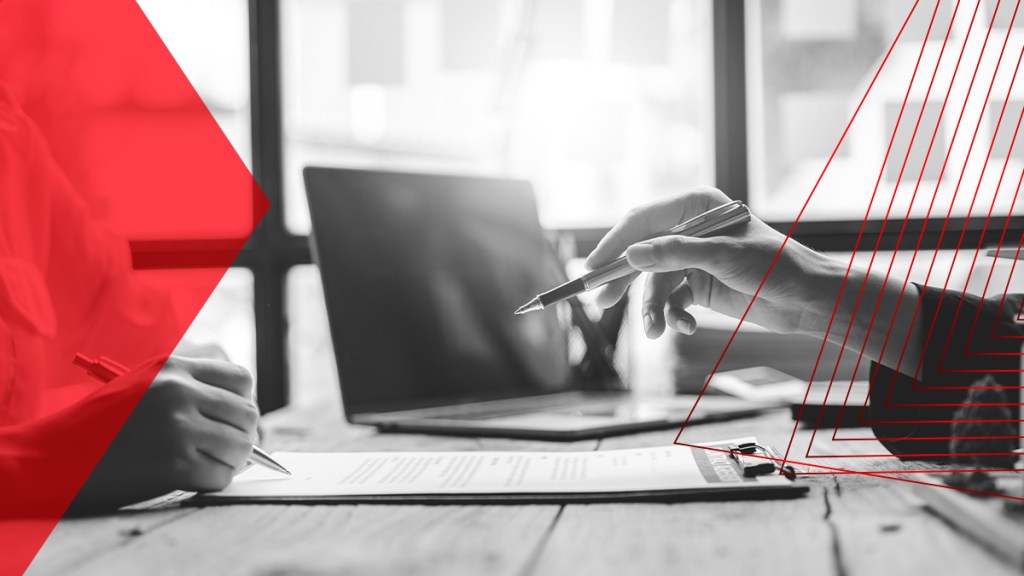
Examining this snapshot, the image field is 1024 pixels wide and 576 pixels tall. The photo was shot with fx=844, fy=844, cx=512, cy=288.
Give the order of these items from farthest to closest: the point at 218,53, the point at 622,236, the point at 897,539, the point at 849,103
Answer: the point at 218,53
the point at 849,103
the point at 622,236
the point at 897,539

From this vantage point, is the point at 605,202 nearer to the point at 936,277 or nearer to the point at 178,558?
the point at 936,277

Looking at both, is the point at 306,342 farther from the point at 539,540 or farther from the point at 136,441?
the point at 539,540

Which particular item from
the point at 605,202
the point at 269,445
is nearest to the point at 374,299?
the point at 269,445

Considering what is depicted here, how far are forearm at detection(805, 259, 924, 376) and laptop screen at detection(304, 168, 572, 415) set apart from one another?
488mm

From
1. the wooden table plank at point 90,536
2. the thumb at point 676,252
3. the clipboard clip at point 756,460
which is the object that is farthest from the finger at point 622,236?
the wooden table plank at point 90,536

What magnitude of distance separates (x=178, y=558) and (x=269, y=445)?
47cm

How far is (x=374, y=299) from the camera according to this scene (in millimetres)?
1073

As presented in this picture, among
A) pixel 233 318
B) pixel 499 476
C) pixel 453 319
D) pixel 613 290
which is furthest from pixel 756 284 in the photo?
pixel 233 318

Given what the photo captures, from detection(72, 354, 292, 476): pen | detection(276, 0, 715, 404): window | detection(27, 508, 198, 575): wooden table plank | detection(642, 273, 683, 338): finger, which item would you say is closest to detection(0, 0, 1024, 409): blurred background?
detection(276, 0, 715, 404): window

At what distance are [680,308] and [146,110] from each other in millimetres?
1530

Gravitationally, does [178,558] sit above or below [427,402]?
above

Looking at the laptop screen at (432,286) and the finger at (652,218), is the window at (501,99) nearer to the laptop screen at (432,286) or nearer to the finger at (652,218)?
the laptop screen at (432,286)

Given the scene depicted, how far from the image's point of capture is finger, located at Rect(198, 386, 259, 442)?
2.10 feet
